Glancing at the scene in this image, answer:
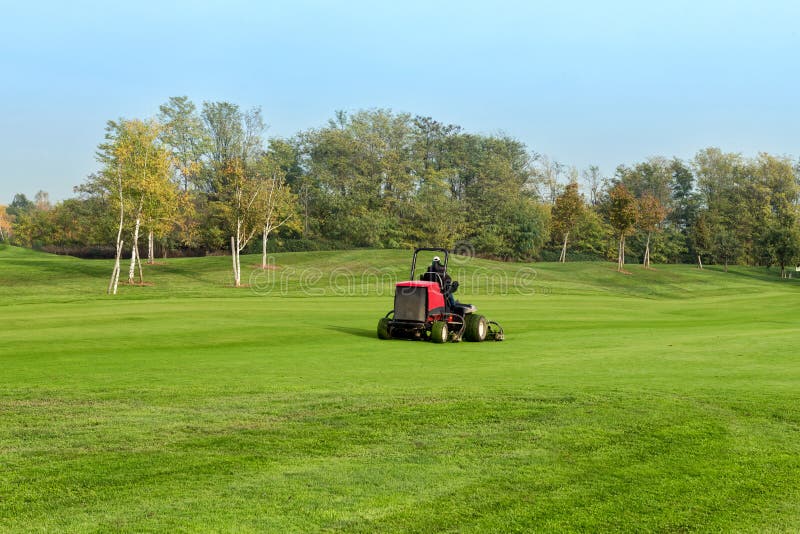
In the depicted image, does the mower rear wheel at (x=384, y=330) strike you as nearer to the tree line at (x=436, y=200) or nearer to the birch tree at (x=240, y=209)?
the birch tree at (x=240, y=209)

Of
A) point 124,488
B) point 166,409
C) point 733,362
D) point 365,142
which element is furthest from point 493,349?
point 365,142

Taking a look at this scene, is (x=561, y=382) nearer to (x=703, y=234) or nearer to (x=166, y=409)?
(x=166, y=409)

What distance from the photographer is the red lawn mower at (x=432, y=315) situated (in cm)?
2047

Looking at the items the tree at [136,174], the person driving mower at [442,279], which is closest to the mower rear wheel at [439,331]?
the person driving mower at [442,279]

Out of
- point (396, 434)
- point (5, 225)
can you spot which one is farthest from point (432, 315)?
point (5, 225)

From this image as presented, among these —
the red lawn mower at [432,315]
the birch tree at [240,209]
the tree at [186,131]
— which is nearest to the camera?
the red lawn mower at [432,315]

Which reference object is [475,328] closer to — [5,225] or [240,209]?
[240,209]

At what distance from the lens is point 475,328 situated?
2102cm

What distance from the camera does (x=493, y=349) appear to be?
19.0 meters

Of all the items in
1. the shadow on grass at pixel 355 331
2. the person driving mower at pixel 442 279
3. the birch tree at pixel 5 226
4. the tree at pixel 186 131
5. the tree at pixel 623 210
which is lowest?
the shadow on grass at pixel 355 331

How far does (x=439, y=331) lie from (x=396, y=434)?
11413 millimetres

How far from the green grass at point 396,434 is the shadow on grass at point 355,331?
1596 millimetres

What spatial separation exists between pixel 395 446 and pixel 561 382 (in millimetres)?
5179

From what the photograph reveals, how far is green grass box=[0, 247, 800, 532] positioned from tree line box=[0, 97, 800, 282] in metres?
54.1
